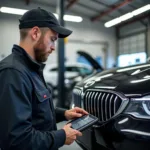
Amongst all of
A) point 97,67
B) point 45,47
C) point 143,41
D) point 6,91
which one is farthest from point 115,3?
point 6,91

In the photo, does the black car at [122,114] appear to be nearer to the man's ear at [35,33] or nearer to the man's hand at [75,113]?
the man's hand at [75,113]

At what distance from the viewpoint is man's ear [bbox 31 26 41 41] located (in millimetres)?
1011

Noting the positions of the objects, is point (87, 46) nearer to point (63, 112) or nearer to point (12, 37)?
point (12, 37)

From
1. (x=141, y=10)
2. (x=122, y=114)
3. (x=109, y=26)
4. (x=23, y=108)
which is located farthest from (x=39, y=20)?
(x=109, y=26)

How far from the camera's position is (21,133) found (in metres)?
0.82

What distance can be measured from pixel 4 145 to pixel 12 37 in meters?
2.15

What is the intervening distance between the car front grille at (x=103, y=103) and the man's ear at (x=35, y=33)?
2.21 feet

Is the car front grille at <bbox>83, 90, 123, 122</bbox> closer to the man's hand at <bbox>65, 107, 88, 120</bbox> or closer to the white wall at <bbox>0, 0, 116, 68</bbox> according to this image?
the man's hand at <bbox>65, 107, 88, 120</bbox>

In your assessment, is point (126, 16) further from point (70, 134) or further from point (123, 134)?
point (70, 134)

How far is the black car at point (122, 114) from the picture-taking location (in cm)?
122

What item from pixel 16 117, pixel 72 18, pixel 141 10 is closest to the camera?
pixel 16 117

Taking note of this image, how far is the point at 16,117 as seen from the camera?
2.69 ft

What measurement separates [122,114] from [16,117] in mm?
711

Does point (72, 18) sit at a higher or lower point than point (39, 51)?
higher
